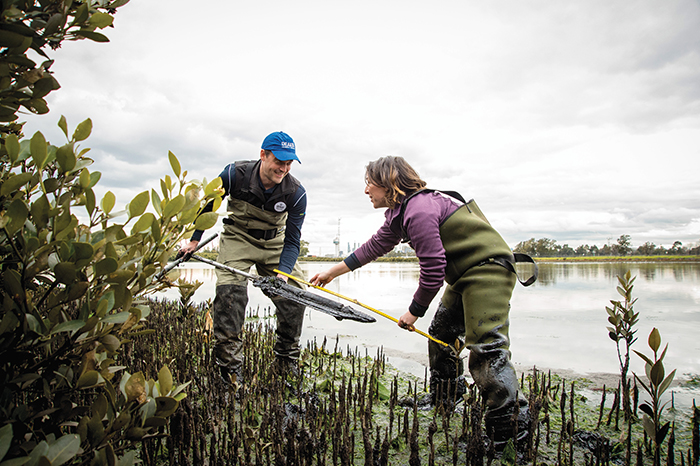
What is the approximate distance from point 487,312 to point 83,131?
2.11 metres

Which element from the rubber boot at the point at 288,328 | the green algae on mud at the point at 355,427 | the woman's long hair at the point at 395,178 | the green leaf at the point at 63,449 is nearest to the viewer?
the green leaf at the point at 63,449

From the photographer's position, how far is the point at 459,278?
2459mm

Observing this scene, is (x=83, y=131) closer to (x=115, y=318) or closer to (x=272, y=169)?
(x=115, y=318)

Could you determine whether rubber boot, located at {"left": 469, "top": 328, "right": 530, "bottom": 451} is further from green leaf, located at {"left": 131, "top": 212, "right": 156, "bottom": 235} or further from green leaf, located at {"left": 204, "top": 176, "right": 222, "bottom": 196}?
green leaf, located at {"left": 131, "top": 212, "right": 156, "bottom": 235}

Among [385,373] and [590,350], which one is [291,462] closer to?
[385,373]

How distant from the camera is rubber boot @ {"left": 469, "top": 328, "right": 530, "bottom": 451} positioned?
81.9 inches

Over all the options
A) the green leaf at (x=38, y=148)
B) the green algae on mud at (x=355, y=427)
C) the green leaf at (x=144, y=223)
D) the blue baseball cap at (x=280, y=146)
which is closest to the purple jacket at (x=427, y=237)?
the green algae on mud at (x=355, y=427)

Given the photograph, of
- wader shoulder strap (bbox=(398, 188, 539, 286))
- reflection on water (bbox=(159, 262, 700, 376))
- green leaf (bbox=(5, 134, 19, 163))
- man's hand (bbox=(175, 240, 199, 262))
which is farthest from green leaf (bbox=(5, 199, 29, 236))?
reflection on water (bbox=(159, 262, 700, 376))

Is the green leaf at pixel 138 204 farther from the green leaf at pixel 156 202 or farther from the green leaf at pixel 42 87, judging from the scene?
the green leaf at pixel 42 87

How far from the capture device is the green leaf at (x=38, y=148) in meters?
0.81

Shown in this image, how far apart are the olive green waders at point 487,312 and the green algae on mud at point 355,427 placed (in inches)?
4.5

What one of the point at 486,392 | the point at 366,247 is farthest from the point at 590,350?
the point at 366,247

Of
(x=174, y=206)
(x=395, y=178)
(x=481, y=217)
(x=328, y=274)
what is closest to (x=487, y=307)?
(x=481, y=217)

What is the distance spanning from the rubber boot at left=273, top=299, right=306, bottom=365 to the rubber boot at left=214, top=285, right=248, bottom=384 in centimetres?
41
